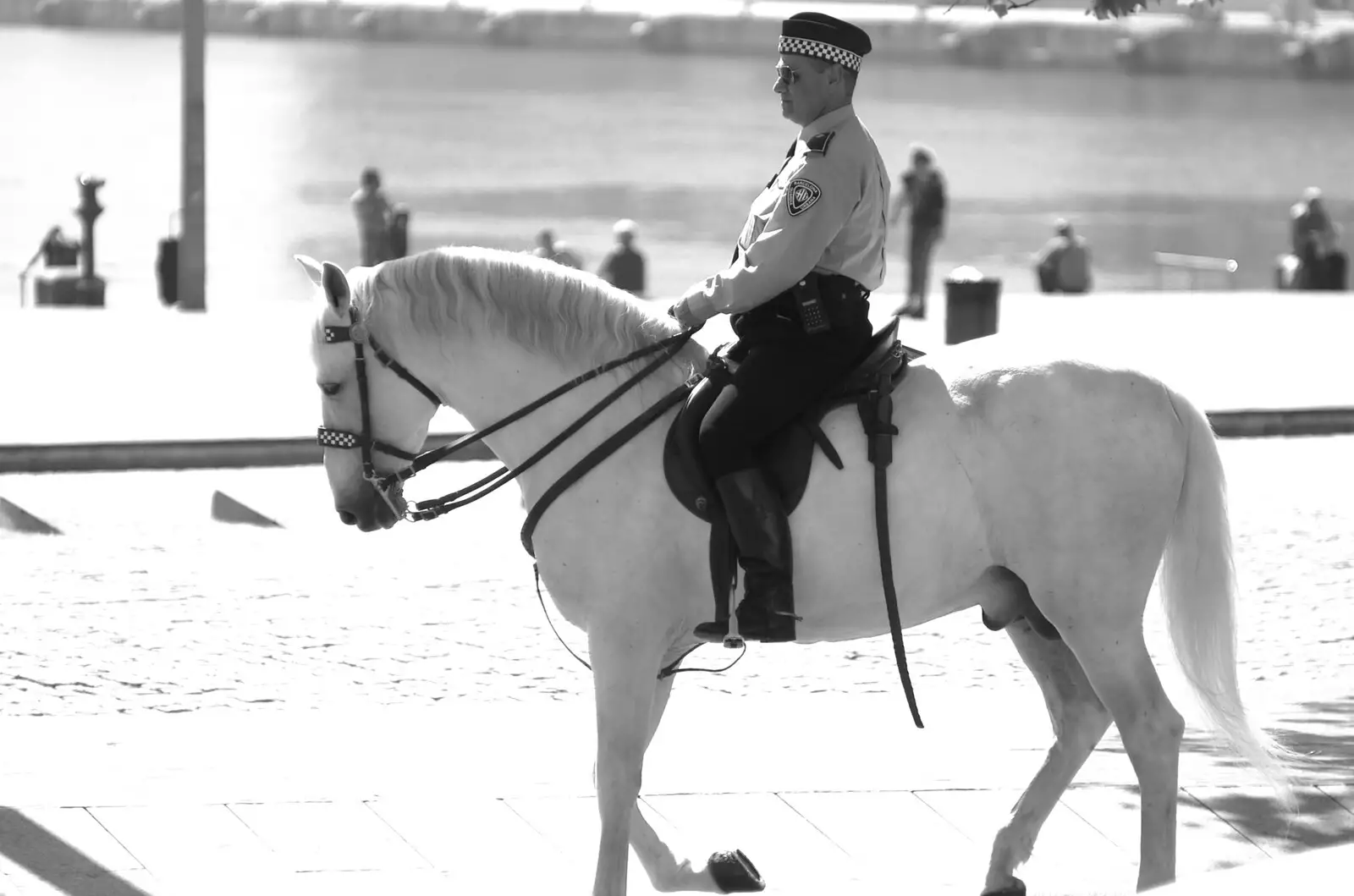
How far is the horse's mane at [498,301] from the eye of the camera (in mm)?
6055

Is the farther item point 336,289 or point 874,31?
point 874,31

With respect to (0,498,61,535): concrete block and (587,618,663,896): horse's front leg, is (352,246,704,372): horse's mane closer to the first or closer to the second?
(587,618,663,896): horse's front leg

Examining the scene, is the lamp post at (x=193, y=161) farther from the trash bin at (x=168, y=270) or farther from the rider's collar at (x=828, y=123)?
the rider's collar at (x=828, y=123)

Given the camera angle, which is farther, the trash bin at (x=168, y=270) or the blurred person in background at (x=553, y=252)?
the trash bin at (x=168, y=270)

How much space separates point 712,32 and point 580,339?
16076cm

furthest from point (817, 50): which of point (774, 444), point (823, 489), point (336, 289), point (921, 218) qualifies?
point (921, 218)

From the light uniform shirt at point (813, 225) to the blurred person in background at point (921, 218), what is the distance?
1830cm

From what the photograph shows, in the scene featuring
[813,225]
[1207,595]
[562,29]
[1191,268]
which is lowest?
[1191,268]

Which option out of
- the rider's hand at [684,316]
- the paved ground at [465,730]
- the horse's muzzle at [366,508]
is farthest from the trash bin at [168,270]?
the rider's hand at [684,316]

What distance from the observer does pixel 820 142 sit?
19.6ft

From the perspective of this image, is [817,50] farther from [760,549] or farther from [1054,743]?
[1054,743]

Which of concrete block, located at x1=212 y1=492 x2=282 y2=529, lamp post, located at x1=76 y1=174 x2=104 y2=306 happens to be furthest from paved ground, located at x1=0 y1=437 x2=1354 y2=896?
lamp post, located at x1=76 y1=174 x2=104 y2=306

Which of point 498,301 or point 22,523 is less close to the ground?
point 498,301

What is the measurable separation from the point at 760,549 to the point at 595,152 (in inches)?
3159
